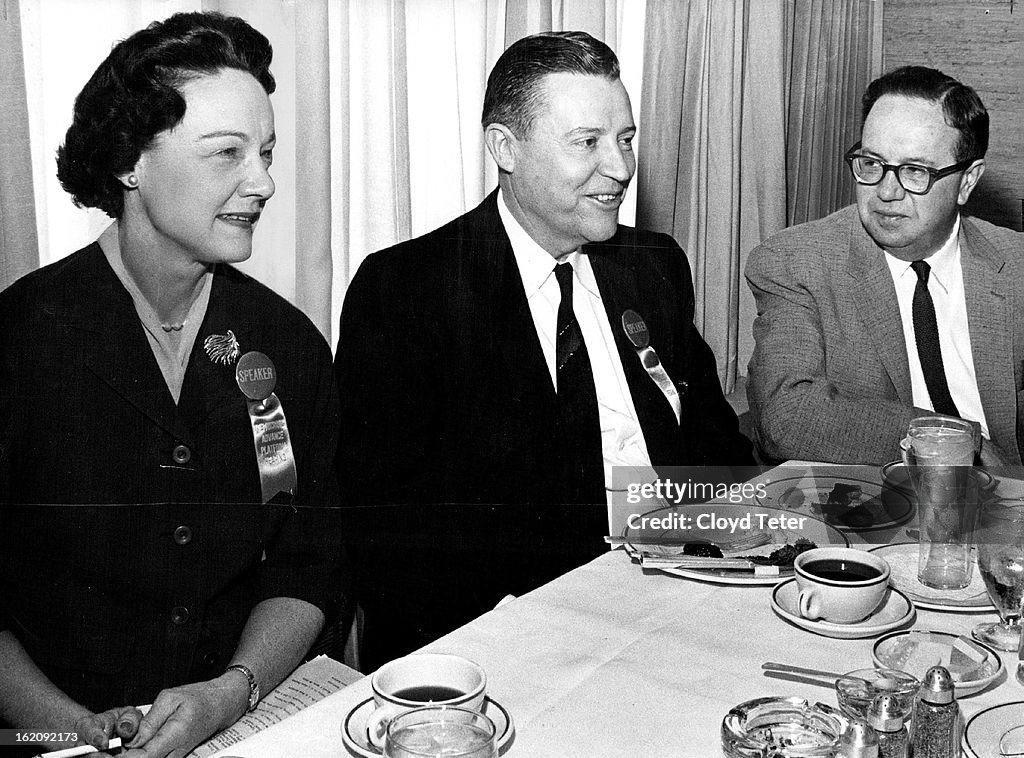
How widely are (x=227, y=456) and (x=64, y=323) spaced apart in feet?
0.80

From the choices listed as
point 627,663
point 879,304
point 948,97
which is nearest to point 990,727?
point 627,663

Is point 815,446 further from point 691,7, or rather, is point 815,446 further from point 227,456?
point 227,456

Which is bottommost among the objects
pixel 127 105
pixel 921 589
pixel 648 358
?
pixel 921 589

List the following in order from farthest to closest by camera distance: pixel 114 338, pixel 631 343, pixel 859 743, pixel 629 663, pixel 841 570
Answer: pixel 631 343, pixel 114 338, pixel 841 570, pixel 629 663, pixel 859 743

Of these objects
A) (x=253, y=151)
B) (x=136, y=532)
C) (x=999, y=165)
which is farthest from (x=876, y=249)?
(x=136, y=532)

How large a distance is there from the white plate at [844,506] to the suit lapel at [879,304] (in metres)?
0.47

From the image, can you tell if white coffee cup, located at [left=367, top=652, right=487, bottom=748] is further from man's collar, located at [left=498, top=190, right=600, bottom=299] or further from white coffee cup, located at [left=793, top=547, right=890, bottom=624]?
man's collar, located at [left=498, top=190, right=600, bottom=299]

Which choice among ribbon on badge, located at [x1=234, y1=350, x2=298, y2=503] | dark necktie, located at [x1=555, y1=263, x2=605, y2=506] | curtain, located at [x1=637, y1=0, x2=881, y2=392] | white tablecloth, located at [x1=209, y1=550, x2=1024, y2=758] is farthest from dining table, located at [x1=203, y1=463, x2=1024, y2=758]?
curtain, located at [x1=637, y1=0, x2=881, y2=392]

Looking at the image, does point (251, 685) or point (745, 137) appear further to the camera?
point (745, 137)

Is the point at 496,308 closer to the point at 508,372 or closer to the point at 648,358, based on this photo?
the point at 508,372

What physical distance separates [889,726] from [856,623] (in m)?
0.27

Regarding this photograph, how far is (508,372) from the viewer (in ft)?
5.35

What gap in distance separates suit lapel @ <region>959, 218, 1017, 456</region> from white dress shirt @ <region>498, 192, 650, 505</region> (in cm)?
67

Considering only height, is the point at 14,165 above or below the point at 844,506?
above
